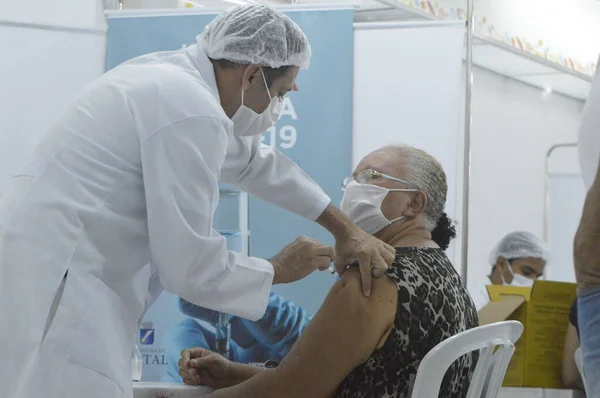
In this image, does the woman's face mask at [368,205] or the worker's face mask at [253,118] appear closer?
the worker's face mask at [253,118]

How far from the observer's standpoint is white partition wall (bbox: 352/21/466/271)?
304 centimetres

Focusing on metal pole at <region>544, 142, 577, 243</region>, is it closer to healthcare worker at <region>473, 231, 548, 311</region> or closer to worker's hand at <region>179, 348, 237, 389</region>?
healthcare worker at <region>473, 231, 548, 311</region>

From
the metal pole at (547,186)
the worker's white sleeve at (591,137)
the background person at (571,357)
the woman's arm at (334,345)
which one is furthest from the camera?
the metal pole at (547,186)

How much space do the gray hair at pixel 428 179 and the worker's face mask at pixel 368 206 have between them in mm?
32

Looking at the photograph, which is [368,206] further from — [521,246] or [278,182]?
[521,246]

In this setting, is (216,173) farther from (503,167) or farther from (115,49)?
(503,167)

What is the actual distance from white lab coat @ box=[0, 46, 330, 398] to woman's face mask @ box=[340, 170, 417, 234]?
49 cm

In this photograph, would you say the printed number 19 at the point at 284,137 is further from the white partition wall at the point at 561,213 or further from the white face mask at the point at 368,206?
the white partition wall at the point at 561,213

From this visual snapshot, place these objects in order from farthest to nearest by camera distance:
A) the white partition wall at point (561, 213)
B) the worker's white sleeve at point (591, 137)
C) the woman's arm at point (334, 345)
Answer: the white partition wall at point (561, 213)
the woman's arm at point (334, 345)
the worker's white sleeve at point (591, 137)

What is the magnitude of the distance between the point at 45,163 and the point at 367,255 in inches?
25.0

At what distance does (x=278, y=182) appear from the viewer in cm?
189

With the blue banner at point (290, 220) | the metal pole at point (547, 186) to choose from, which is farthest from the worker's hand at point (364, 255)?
the metal pole at point (547, 186)

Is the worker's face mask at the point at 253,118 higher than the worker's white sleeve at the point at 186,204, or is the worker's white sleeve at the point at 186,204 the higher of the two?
the worker's face mask at the point at 253,118

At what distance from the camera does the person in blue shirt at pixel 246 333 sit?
2973mm
